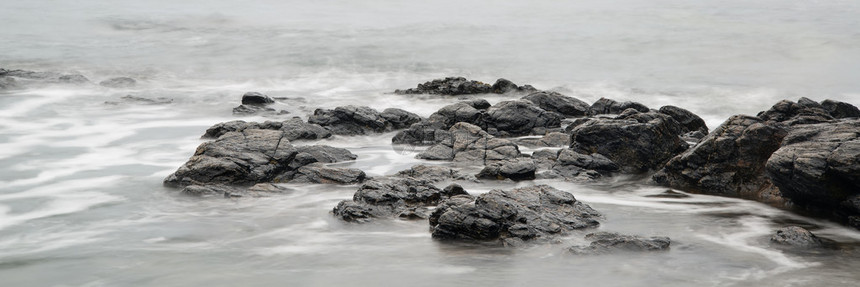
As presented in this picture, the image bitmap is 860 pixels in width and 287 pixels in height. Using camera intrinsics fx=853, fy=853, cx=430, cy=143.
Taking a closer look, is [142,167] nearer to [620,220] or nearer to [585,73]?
[620,220]

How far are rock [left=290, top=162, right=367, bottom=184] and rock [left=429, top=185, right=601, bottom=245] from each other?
7.40 feet

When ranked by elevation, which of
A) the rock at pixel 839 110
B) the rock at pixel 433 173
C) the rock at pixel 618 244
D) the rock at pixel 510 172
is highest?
the rock at pixel 839 110

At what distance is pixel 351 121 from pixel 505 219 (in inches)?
271

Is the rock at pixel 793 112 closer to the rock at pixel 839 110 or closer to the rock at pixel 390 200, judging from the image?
the rock at pixel 839 110

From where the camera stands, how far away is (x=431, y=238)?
27.5 ft

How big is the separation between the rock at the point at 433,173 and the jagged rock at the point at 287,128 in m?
2.98

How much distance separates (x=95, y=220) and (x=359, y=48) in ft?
61.7

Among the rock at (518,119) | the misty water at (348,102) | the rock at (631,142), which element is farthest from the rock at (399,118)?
the rock at (631,142)

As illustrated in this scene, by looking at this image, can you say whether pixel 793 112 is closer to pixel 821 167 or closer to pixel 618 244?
pixel 821 167

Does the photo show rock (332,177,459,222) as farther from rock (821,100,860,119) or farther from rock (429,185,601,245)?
rock (821,100,860,119)

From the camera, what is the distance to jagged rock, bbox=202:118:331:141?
45.0 ft

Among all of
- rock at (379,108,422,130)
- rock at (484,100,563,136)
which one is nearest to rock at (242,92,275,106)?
rock at (379,108,422,130)

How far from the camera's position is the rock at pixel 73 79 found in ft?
67.4

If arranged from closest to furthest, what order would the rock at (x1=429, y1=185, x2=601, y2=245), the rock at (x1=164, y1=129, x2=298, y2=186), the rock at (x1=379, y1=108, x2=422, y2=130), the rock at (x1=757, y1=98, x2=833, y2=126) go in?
the rock at (x1=429, y1=185, x2=601, y2=245) → the rock at (x1=164, y1=129, x2=298, y2=186) → the rock at (x1=757, y1=98, x2=833, y2=126) → the rock at (x1=379, y1=108, x2=422, y2=130)
